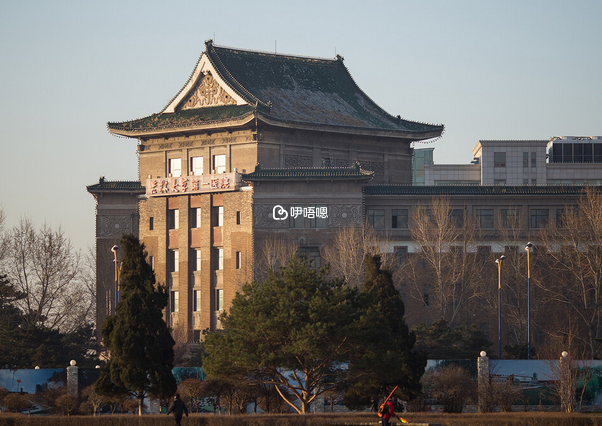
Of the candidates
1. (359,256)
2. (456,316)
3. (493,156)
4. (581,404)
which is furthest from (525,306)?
(493,156)

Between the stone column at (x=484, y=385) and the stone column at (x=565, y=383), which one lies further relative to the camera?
the stone column at (x=565, y=383)

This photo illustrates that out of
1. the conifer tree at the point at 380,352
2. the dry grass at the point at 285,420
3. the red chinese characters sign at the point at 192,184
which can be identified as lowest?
the dry grass at the point at 285,420

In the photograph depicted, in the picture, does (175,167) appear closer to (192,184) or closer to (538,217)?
(192,184)

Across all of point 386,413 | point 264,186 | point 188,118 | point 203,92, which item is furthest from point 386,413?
point 203,92

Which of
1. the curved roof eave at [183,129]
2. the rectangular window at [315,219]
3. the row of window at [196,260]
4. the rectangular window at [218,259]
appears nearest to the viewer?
the rectangular window at [315,219]

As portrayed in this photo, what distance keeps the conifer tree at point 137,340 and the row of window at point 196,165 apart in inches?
1007

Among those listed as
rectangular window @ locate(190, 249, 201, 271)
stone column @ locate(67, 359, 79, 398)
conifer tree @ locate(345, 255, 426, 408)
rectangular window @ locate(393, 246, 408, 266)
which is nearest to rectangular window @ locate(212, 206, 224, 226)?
rectangular window @ locate(190, 249, 201, 271)

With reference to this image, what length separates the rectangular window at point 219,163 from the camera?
5684cm

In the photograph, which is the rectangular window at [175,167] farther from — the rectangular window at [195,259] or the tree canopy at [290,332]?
the tree canopy at [290,332]

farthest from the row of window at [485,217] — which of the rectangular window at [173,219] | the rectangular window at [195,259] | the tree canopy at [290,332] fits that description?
the tree canopy at [290,332]

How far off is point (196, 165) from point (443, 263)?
15107mm

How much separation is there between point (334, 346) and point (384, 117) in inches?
1297

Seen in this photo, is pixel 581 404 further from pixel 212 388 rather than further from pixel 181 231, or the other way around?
pixel 181 231

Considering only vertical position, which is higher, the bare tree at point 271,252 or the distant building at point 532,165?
the distant building at point 532,165
